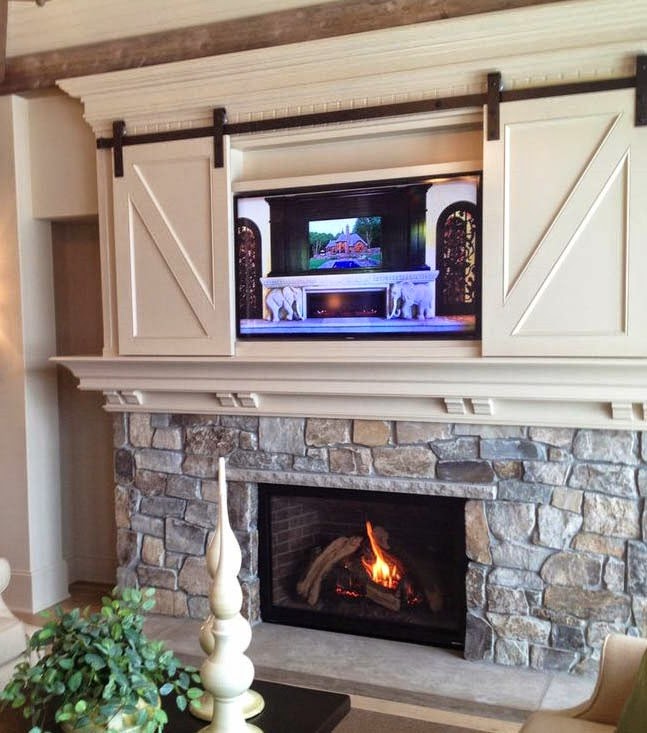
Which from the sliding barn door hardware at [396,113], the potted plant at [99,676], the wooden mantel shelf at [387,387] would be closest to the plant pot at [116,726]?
the potted plant at [99,676]

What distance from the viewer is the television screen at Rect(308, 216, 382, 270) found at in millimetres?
3537

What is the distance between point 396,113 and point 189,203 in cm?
111

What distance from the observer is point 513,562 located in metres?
3.39

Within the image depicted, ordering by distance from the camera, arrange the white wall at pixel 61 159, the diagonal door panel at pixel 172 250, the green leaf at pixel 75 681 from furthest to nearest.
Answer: the white wall at pixel 61 159 < the diagonal door panel at pixel 172 250 < the green leaf at pixel 75 681

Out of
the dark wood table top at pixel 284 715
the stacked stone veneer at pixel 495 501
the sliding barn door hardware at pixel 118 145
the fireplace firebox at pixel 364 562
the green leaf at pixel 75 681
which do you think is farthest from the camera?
the sliding barn door hardware at pixel 118 145

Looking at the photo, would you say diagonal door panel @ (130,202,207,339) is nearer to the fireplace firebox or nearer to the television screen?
the television screen

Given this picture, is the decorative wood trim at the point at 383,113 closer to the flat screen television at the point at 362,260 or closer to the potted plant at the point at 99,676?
the flat screen television at the point at 362,260

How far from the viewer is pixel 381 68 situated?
3381 millimetres

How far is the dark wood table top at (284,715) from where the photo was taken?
82.4 inches

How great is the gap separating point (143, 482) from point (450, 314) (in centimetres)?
188

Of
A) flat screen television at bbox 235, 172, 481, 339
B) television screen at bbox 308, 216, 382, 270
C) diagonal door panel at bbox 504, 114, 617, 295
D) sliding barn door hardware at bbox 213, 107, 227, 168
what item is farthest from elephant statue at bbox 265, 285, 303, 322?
diagonal door panel at bbox 504, 114, 617, 295

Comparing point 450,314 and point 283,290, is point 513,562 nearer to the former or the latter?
point 450,314

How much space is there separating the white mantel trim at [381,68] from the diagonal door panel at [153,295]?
1.90ft

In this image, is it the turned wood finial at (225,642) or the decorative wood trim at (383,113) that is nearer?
the turned wood finial at (225,642)
